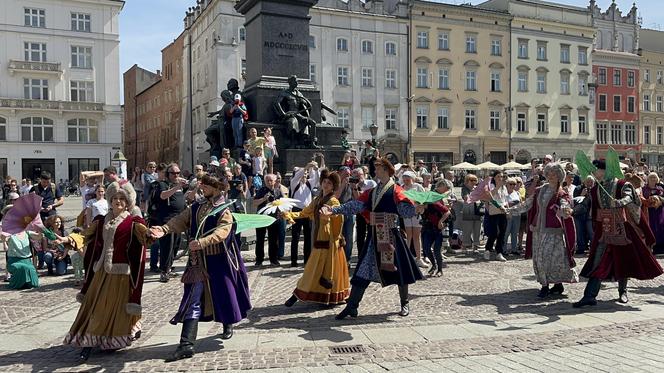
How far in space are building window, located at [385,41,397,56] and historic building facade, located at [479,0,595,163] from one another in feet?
38.6

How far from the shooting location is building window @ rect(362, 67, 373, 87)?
48081 millimetres

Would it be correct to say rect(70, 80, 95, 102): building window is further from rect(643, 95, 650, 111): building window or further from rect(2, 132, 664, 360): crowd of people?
rect(643, 95, 650, 111): building window

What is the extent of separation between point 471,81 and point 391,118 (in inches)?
340

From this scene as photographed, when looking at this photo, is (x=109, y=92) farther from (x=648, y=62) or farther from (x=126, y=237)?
(x=648, y=62)

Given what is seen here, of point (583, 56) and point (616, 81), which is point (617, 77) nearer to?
point (616, 81)

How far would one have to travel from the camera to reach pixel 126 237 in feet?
18.5

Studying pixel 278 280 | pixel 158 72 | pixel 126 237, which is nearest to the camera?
pixel 126 237

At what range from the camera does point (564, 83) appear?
185 feet

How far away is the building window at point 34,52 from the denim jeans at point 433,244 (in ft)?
151

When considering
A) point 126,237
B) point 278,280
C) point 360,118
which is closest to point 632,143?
point 360,118

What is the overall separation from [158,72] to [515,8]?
1685 inches

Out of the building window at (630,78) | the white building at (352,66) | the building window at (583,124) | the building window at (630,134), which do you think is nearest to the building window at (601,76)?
the building window at (630,78)

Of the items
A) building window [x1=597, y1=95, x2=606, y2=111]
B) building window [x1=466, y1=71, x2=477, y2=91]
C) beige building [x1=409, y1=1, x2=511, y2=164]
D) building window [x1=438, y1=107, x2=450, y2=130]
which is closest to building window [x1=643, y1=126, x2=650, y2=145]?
building window [x1=597, y1=95, x2=606, y2=111]

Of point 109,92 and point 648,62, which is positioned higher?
point 648,62
